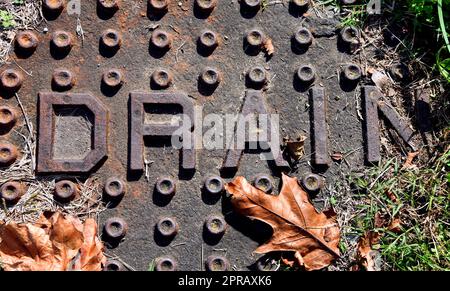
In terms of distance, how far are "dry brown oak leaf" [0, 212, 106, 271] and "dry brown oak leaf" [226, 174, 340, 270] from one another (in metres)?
0.63

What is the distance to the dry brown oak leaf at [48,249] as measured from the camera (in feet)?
8.10

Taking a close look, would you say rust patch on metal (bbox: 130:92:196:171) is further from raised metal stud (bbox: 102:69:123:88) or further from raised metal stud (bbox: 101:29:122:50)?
raised metal stud (bbox: 101:29:122:50)

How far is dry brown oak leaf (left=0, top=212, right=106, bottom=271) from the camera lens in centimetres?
247

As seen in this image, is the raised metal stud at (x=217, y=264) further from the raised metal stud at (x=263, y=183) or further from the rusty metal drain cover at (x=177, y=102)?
the raised metal stud at (x=263, y=183)

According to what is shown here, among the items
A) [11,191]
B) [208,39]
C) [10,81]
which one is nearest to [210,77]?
[208,39]

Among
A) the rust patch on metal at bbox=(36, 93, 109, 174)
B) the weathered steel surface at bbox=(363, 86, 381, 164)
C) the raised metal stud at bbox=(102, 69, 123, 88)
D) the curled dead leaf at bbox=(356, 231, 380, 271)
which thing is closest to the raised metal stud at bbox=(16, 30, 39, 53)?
the rust patch on metal at bbox=(36, 93, 109, 174)

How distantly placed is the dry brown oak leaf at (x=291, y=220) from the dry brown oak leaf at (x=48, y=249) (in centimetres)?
63

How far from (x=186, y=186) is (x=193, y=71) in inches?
19.9

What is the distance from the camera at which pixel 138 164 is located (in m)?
2.58

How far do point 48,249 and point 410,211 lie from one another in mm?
1551

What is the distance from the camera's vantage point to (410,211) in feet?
8.85

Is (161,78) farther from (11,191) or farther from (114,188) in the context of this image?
(11,191)
